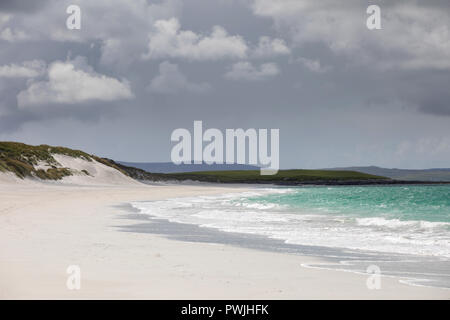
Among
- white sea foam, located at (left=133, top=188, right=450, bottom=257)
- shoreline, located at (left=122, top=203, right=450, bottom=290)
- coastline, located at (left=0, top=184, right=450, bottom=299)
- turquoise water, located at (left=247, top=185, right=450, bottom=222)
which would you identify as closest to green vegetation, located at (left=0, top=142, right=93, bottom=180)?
turquoise water, located at (left=247, top=185, right=450, bottom=222)

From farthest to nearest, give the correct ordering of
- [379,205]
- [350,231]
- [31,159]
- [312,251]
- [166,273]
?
1. [31,159]
2. [379,205]
3. [350,231]
4. [312,251]
5. [166,273]

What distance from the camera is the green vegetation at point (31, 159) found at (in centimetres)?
6043

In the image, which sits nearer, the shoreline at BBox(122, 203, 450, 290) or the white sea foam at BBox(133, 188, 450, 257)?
the shoreline at BBox(122, 203, 450, 290)

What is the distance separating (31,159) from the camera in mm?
69312

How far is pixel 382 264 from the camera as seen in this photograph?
10.3m

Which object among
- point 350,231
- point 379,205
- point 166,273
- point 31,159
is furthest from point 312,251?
point 31,159

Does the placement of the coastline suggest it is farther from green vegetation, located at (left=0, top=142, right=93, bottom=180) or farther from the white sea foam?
green vegetation, located at (left=0, top=142, right=93, bottom=180)

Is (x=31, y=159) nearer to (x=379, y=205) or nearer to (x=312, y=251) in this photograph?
(x=379, y=205)

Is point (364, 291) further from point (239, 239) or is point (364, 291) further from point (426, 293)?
point (239, 239)

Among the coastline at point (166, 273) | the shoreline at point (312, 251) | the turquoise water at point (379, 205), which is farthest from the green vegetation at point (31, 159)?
the coastline at point (166, 273)

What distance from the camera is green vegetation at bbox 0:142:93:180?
60.4m

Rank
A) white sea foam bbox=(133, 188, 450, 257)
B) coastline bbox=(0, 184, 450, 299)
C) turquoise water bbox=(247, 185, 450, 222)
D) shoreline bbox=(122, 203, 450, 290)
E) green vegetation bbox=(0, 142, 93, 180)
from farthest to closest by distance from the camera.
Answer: green vegetation bbox=(0, 142, 93, 180) → turquoise water bbox=(247, 185, 450, 222) → white sea foam bbox=(133, 188, 450, 257) → shoreline bbox=(122, 203, 450, 290) → coastline bbox=(0, 184, 450, 299)
